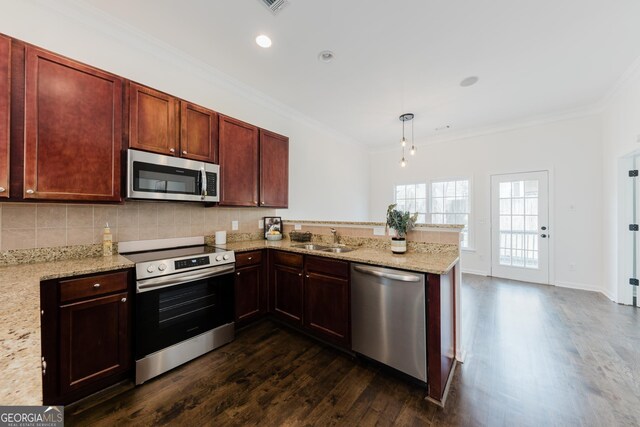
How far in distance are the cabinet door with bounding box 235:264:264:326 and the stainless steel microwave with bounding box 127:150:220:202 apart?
0.87 metres

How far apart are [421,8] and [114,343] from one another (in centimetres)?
359

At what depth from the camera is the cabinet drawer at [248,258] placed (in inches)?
101

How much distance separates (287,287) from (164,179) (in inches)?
64.1

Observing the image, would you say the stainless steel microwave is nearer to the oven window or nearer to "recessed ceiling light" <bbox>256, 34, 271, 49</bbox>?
the oven window

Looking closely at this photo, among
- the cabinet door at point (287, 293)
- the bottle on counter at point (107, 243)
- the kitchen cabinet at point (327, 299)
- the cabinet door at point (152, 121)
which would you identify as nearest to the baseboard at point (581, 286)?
the kitchen cabinet at point (327, 299)

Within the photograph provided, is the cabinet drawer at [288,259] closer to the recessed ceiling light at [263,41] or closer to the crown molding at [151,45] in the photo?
the crown molding at [151,45]

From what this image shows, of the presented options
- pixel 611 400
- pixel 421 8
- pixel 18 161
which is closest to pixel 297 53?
pixel 421 8

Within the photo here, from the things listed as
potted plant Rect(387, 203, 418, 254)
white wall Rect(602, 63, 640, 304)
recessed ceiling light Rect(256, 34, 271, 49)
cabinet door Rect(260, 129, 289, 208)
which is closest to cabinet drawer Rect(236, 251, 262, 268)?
cabinet door Rect(260, 129, 289, 208)

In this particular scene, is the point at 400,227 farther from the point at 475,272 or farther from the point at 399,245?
the point at 475,272

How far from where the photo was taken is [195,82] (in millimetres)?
2873

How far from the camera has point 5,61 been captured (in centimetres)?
157

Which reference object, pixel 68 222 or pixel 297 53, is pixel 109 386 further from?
pixel 297 53

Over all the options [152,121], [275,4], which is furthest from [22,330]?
[275,4]

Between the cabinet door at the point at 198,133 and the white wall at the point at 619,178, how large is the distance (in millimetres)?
4898
